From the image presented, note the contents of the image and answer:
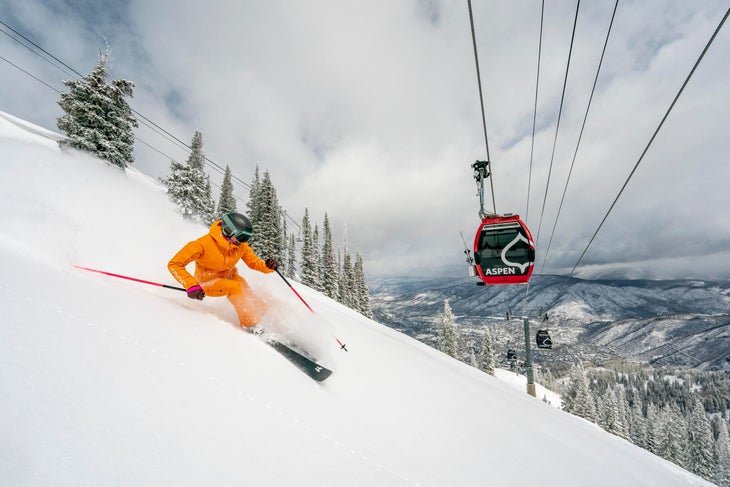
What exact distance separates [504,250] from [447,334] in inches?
1412

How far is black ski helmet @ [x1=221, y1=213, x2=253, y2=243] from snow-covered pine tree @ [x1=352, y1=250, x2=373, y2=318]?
4391 centimetres

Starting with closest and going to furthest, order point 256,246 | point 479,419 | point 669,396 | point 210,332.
Answer: point 210,332
point 479,419
point 256,246
point 669,396

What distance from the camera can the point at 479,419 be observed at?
575 centimetres

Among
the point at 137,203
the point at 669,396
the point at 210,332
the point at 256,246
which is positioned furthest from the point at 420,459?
the point at 669,396

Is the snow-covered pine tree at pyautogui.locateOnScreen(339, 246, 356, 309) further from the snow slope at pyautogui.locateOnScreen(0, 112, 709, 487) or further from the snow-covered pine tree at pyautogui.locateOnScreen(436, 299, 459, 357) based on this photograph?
the snow slope at pyautogui.locateOnScreen(0, 112, 709, 487)

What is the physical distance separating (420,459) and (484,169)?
380 inches

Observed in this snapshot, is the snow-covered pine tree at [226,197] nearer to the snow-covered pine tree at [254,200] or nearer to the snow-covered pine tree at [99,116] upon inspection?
the snow-covered pine tree at [254,200]

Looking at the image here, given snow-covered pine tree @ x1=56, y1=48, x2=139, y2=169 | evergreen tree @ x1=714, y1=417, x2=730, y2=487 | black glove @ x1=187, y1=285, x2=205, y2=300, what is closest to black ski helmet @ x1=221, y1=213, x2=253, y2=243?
black glove @ x1=187, y1=285, x2=205, y2=300

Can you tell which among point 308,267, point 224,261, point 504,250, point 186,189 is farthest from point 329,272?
point 224,261

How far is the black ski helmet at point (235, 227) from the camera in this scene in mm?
5012

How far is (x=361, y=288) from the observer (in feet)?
163

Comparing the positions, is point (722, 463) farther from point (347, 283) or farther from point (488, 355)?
point (347, 283)

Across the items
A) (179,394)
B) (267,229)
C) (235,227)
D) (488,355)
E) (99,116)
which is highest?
(99,116)

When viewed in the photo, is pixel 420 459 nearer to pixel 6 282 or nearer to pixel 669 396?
pixel 6 282
